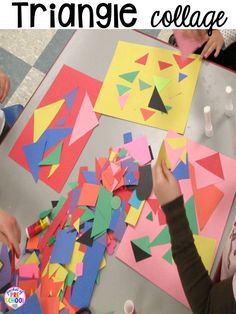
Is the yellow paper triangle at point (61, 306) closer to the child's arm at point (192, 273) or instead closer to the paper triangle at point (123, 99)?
the child's arm at point (192, 273)

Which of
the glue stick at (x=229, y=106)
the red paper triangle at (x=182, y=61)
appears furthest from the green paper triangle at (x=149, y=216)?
the red paper triangle at (x=182, y=61)

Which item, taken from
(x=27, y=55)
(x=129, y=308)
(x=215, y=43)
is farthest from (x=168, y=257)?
(x=27, y=55)

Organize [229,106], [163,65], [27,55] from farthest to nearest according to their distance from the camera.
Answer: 1. [27,55]
2. [163,65]
3. [229,106]

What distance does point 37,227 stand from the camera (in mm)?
979

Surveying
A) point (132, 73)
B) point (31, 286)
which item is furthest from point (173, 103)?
point (31, 286)

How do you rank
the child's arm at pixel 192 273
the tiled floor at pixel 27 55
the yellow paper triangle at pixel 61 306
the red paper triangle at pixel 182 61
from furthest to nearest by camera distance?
the tiled floor at pixel 27 55 < the red paper triangle at pixel 182 61 < the yellow paper triangle at pixel 61 306 < the child's arm at pixel 192 273

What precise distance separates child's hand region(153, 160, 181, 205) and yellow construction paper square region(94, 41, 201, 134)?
→ 169 mm

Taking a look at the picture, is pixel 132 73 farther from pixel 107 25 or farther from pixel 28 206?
pixel 28 206

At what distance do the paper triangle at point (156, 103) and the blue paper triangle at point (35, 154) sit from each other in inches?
12.6

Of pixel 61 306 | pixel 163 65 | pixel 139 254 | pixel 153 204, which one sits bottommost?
pixel 61 306

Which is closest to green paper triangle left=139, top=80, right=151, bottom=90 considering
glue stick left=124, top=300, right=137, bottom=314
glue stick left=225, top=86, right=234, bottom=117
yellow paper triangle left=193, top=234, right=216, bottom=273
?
glue stick left=225, top=86, right=234, bottom=117

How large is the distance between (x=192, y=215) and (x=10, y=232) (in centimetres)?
44

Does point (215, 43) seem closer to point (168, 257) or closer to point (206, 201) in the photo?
point (206, 201)

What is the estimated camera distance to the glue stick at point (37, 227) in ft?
3.20
